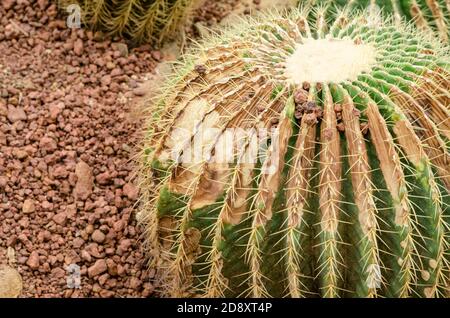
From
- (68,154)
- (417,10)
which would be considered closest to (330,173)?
(68,154)

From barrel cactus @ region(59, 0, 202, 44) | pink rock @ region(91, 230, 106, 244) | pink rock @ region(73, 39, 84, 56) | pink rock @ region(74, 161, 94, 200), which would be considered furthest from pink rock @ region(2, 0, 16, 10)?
pink rock @ region(91, 230, 106, 244)

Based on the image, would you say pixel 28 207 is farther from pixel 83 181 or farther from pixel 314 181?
pixel 314 181

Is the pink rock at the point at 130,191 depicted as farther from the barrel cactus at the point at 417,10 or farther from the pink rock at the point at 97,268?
the barrel cactus at the point at 417,10

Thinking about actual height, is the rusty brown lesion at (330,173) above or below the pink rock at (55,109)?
below

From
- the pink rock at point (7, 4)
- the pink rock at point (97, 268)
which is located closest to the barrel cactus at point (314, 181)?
the pink rock at point (97, 268)

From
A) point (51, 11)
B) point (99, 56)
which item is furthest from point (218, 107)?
point (51, 11)

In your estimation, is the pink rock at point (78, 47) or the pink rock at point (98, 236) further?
the pink rock at point (78, 47)

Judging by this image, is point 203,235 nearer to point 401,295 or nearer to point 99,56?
point 401,295

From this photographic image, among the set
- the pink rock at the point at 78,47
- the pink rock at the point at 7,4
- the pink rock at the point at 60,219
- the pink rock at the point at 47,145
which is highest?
the pink rock at the point at 7,4
